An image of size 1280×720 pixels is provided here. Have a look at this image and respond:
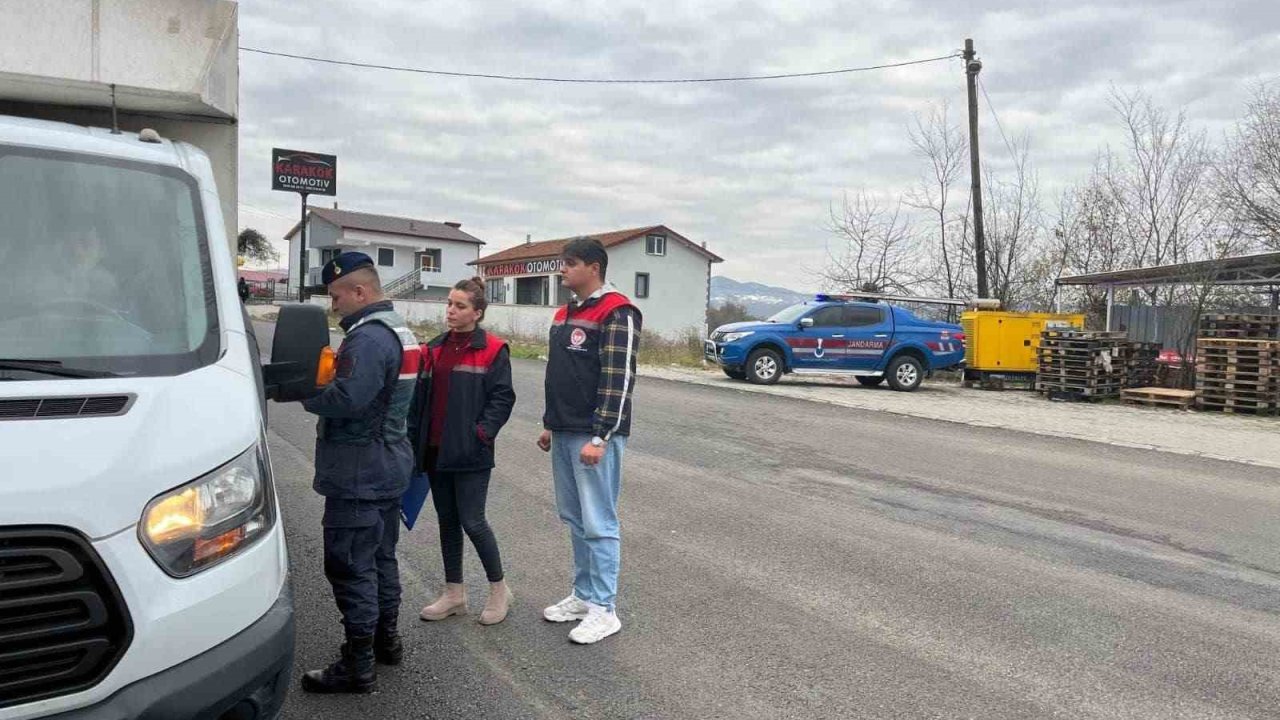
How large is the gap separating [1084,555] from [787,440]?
4.98 meters

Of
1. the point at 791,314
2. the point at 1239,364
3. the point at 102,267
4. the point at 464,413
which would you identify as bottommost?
the point at 464,413

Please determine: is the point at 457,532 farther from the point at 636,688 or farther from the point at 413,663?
the point at 636,688

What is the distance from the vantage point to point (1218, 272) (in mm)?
18469

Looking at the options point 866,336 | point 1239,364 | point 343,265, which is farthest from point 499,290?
point 343,265

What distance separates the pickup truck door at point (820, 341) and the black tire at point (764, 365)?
0.36 m

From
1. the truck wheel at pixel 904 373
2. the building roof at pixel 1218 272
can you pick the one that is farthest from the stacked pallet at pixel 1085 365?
→ the building roof at pixel 1218 272

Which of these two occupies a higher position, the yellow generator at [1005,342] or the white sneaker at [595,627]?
the yellow generator at [1005,342]

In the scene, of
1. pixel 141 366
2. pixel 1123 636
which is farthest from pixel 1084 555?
pixel 141 366

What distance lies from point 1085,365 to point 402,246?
2313 inches

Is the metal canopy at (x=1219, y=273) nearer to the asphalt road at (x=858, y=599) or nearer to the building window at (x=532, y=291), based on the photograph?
the asphalt road at (x=858, y=599)

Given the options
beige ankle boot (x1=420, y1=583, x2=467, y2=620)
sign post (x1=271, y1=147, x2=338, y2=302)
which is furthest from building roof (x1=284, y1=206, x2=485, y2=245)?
beige ankle boot (x1=420, y1=583, x2=467, y2=620)

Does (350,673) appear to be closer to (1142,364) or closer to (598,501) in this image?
(598,501)

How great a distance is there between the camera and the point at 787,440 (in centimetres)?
1073

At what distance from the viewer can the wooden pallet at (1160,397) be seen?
51.7 ft
